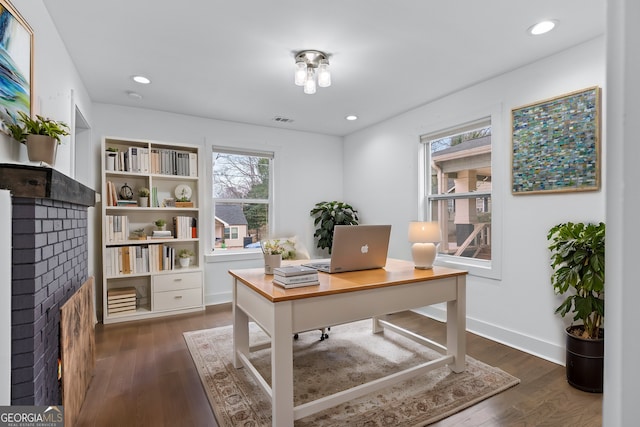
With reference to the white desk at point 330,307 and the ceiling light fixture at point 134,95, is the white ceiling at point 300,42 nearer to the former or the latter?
the ceiling light fixture at point 134,95

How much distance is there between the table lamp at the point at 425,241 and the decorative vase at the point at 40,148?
2258mm

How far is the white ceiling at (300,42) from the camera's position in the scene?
2109mm

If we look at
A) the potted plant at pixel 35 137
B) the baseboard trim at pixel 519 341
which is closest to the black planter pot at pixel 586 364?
the baseboard trim at pixel 519 341

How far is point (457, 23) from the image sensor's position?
89.2 inches

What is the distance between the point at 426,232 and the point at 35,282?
7.52 feet

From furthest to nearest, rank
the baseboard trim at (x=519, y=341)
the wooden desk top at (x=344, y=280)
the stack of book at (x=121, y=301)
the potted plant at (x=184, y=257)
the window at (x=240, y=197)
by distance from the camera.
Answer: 1. the window at (x=240, y=197)
2. the potted plant at (x=184, y=257)
3. the stack of book at (x=121, y=301)
4. the baseboard trim at (x=519, y=341)
5. the wooden desk top at (x=344, y=280)

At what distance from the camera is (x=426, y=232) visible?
98.8 inches

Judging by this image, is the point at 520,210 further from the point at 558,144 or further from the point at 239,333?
the point at 239,333

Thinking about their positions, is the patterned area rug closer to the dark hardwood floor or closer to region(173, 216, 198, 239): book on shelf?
the dark hardwood floor

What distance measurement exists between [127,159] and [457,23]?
138 inches

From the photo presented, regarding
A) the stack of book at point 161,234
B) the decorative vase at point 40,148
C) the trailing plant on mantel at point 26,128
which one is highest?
the trailing plant on mantel at point 26,128

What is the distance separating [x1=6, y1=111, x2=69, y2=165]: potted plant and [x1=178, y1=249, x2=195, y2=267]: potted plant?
100.0 inches

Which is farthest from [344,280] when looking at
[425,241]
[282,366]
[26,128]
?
[26,128]

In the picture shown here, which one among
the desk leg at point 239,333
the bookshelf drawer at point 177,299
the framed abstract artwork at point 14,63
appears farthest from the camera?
the bookshelf drawer at point 177,299
